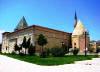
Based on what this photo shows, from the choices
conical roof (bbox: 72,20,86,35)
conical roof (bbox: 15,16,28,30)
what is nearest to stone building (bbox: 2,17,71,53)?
conical roof (bbox: 15,16,28,30)

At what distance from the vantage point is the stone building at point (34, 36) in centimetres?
5309

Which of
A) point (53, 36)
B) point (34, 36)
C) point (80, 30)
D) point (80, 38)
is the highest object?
point (80, 30)

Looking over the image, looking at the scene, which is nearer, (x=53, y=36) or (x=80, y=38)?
(x=53, y=36)

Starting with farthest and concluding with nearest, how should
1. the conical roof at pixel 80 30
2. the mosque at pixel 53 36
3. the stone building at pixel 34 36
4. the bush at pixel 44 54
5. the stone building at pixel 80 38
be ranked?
the conical roof at pixel 80 30 < the stone building at pixel 80 38 < the mosque at pixel 53 36 < the stone building at pixel 34 36 < the bush at pixel 44 54

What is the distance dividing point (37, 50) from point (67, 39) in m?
17.8

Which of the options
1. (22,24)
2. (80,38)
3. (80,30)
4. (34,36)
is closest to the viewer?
(34,36)

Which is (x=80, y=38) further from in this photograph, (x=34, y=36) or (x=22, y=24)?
(x=22, y=24)

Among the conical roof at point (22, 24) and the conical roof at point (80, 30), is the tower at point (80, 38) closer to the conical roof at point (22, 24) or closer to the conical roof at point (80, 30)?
the conical roof at point (80, 30)

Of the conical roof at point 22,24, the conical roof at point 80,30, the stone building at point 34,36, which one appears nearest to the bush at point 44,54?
the stone building at point 34,36

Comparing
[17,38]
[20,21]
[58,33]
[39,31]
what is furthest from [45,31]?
[20,21]

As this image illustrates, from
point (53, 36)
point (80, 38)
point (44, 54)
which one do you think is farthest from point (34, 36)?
point (44, 54)

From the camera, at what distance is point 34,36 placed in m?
52.2

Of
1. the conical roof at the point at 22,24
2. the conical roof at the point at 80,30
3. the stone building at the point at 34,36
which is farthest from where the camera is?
the conical roof at the point at 22,24

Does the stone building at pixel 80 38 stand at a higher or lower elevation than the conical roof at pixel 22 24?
lower
